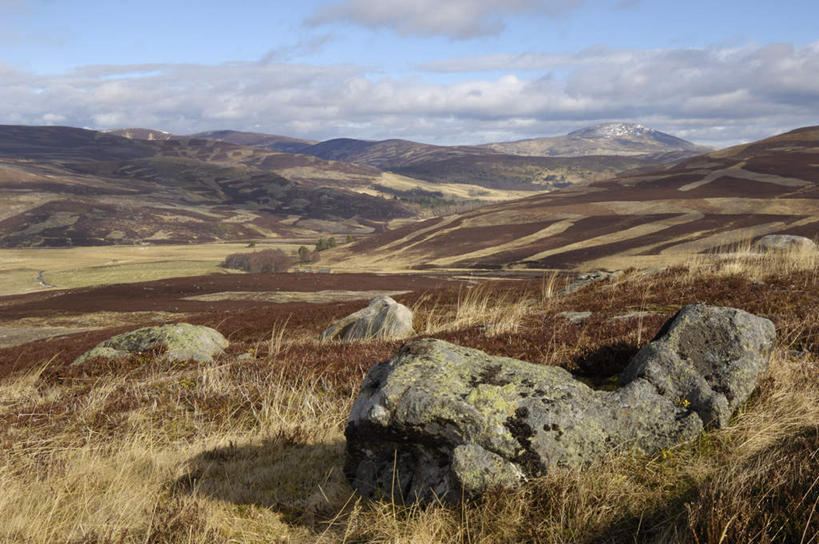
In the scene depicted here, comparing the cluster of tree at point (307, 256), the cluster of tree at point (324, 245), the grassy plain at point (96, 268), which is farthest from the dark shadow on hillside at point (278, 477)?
the cluster of tree at point (324, 245)

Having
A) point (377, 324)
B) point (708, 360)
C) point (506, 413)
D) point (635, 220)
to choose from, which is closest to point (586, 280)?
point (377, 324)

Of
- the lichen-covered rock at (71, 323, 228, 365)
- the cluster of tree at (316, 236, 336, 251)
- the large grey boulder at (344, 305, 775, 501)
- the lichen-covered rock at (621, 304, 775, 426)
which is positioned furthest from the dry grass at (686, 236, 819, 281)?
the cluster of tree at (316, 236, 336, 251)

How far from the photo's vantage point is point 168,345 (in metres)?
15.1

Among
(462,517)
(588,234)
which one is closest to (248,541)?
(462,517)

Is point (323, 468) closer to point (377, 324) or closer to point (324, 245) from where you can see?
point (377, 324)

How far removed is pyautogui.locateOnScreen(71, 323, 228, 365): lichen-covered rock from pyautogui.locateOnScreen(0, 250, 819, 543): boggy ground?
3.36 metres

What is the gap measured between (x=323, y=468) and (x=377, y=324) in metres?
11.6

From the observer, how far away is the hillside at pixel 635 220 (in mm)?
88750

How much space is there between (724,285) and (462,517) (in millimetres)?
13438

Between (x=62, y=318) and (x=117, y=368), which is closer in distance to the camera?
(x=117, y=368)

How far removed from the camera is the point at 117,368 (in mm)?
12969

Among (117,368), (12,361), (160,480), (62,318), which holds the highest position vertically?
(160,480)

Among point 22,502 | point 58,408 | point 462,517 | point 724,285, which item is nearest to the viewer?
point 462,517

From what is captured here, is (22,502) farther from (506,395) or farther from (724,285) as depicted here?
(724,285)
